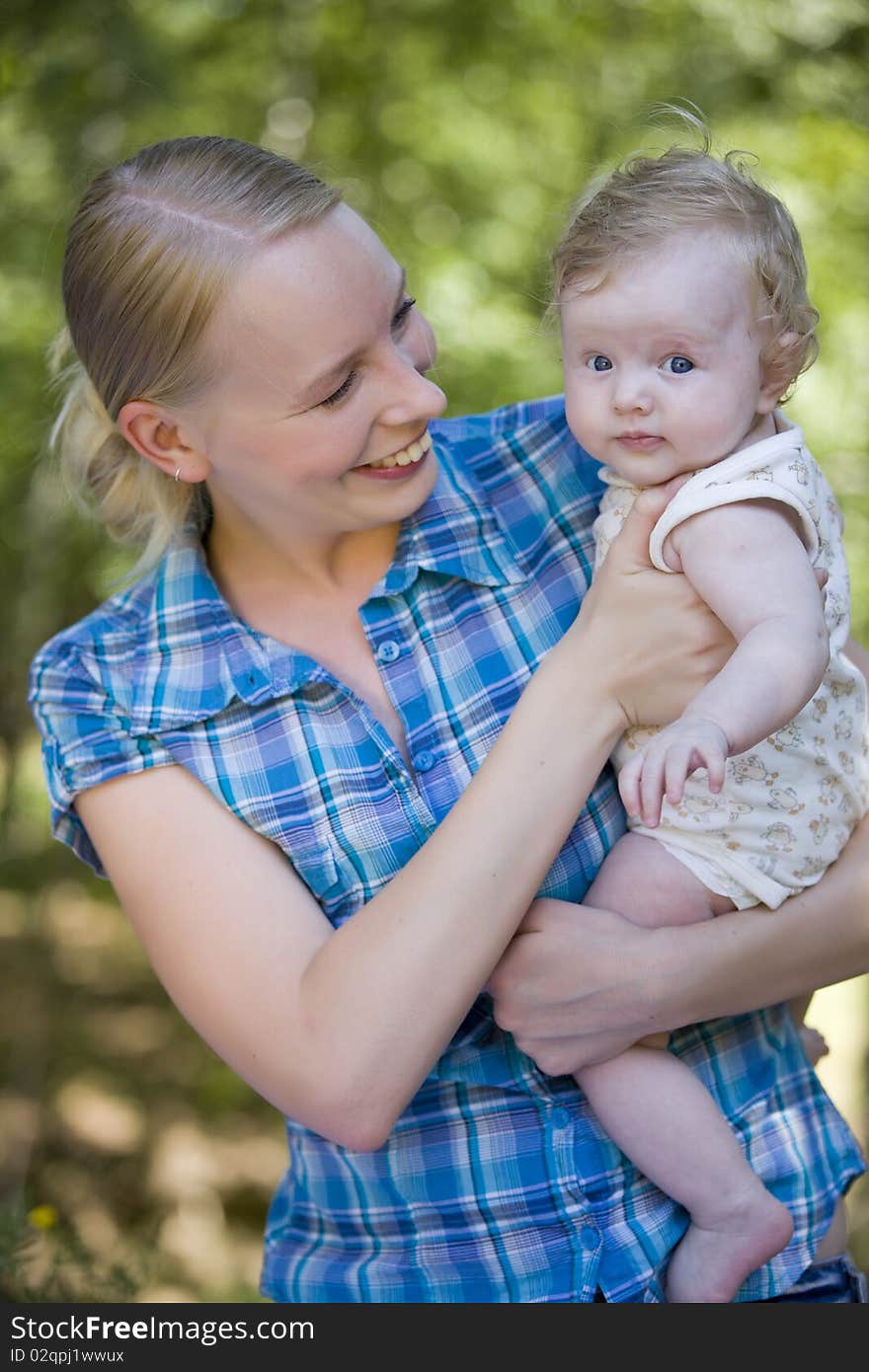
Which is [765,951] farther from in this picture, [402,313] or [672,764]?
[402,313]

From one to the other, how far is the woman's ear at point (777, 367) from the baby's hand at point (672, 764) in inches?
20.0

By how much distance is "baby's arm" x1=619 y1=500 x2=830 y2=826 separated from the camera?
1.34 meters

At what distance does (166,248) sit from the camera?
5.77 ft

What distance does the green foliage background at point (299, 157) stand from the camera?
3.74m

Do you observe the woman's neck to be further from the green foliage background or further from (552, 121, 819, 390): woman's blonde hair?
the green foliage background

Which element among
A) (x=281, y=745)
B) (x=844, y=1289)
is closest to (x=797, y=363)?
(x=281, y=745)

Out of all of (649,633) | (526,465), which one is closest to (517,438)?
(526,465)

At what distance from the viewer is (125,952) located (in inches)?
216

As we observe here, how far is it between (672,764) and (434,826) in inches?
20.6

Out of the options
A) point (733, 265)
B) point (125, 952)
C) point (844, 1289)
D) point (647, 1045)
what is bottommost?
point (125, 952)

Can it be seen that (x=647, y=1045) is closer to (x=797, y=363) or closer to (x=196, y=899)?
(x=196, y=899)

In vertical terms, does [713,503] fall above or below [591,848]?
above

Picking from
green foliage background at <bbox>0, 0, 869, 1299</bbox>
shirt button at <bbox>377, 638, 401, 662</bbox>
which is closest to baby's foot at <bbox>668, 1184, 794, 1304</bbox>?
shirt button at <bbox>377, 638, 401, 662</bbox>

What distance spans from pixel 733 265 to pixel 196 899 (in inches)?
38.2
